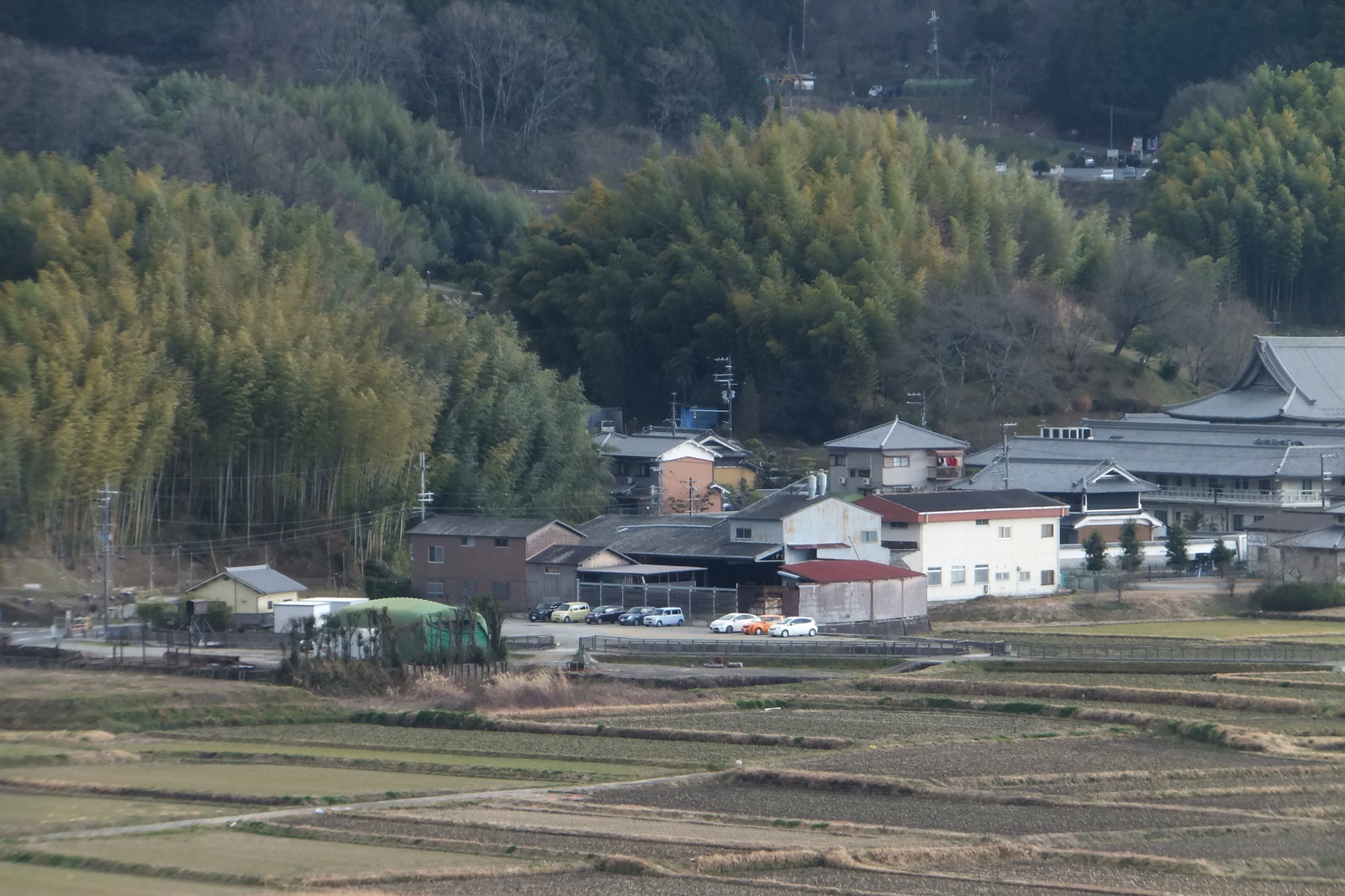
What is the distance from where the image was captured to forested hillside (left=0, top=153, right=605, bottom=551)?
63.8ft

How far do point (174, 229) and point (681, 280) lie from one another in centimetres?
944

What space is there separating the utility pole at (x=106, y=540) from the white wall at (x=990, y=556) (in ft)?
29.9

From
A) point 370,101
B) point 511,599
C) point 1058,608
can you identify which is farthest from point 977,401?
point 370,101

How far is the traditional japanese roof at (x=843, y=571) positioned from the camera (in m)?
18.3

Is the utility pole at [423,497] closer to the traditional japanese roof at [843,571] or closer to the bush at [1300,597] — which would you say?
the traditional japanese roof at [843,571]

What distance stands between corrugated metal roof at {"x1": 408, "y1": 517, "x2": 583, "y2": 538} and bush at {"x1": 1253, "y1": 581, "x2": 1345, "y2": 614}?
27.1 ft

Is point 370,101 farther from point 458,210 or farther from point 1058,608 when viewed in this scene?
point 1058,608

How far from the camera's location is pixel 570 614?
1909 centimetres

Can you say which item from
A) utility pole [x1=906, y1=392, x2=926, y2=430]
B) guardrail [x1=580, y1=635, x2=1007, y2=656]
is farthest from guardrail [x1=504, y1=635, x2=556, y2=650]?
utility pole [x1=906, y1=392, x2=926, y2=430]

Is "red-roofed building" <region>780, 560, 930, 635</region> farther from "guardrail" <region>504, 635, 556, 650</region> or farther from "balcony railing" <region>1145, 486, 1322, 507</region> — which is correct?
"balcony railing" <region>1145, 486, 1322, 507</region>

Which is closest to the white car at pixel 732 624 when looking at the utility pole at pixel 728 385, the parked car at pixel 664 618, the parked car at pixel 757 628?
the parked car at pixel 757 628

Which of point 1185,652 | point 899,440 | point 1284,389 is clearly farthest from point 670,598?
point 1284,389

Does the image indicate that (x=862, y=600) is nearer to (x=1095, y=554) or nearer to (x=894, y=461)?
(x=1095, y=554)

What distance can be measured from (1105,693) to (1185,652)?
2.44m
